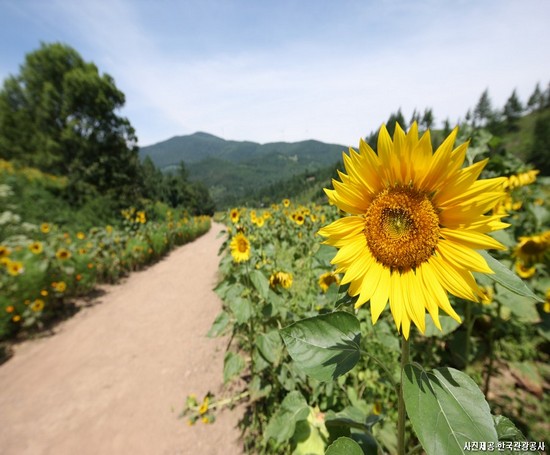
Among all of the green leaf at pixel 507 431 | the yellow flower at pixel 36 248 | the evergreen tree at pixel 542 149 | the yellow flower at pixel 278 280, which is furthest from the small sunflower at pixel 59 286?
the evergreen tree at pixel 542 149

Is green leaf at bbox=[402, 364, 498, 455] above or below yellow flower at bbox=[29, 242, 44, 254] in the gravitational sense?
above

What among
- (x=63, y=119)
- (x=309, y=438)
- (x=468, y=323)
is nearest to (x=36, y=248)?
(x=309, y=438)

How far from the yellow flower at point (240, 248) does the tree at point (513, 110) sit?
3508 inches

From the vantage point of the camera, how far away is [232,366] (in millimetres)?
2670

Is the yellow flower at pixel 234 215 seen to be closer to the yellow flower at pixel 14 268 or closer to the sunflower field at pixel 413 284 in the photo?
the sunflower field at pixel 413 284

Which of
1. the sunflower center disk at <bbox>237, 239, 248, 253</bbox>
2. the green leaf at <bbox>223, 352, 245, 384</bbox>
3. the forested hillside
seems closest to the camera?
the green leaf at <bbox>223, 352, 245, 384</bbox>

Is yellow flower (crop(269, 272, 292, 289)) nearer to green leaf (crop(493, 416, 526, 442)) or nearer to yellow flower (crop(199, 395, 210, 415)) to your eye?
yellow flower (crop(199, 395, 210, 415))

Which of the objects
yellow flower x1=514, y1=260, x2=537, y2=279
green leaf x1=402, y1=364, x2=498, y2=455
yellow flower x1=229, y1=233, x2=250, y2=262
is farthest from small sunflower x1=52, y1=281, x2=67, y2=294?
yellow flower x1=514, y1=260, x2=537, y2=279

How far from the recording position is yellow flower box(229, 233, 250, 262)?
3.21 m

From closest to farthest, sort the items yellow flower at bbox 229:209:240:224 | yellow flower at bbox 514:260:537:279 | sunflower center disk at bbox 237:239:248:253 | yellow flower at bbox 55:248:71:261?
1. yellow flower at bbox 514:260:537:279
2. sunflower center disk at bbox 237:239:248:253
3. yellow flower at bbox 229:209:240:224
4. yellow flower at bbox 55:248:71:261

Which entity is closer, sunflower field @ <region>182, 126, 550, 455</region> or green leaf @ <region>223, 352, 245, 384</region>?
sunflower field @ <region>182, 126, 550, 455</region>

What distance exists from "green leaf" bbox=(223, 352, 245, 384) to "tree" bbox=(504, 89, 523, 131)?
89.8m

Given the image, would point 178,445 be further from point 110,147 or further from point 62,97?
point 62,97

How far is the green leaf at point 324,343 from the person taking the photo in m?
0.95
